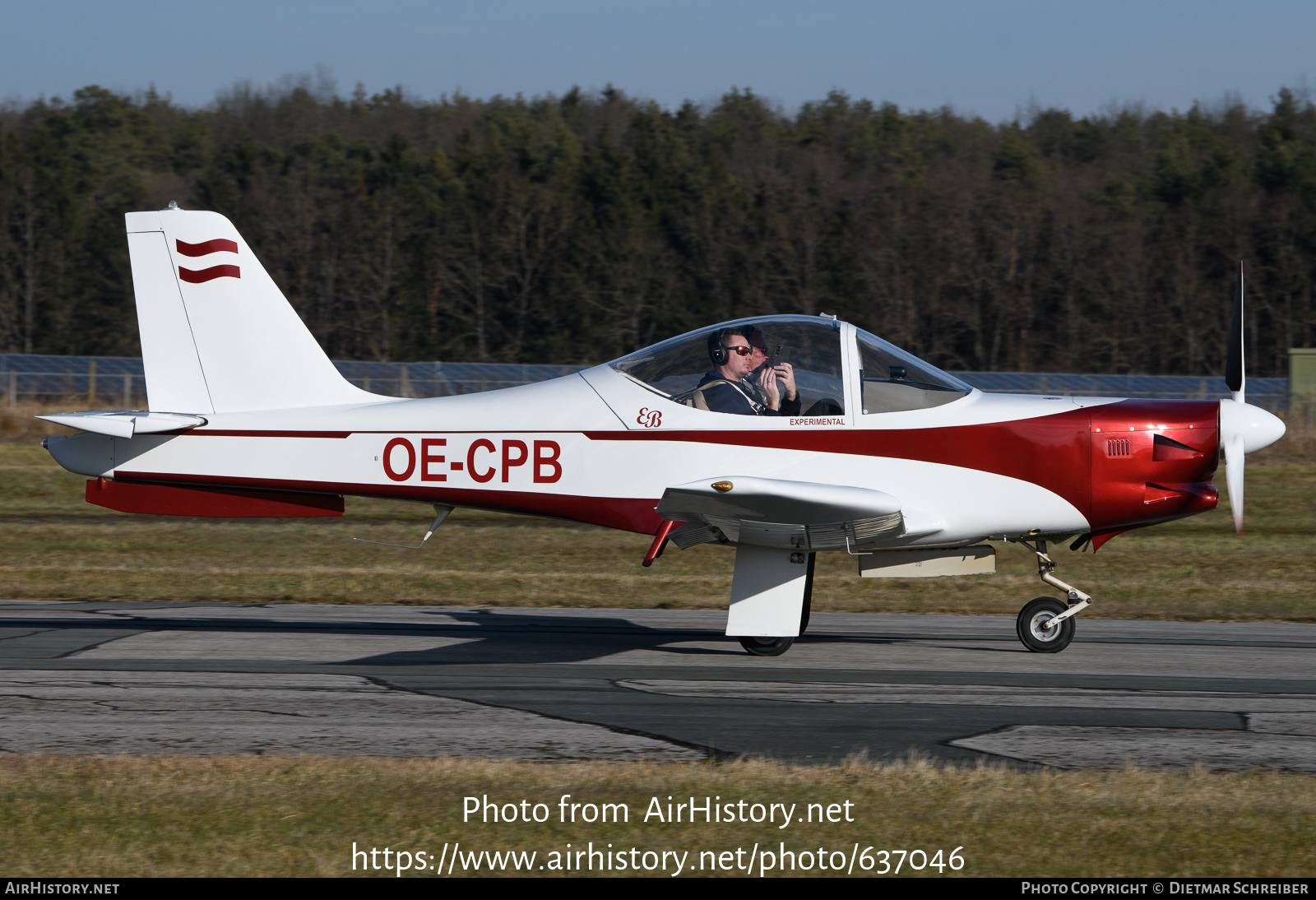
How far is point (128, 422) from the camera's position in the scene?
29.3 ft

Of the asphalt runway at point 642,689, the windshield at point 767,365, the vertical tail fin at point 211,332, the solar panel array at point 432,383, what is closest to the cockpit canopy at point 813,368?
the windshield at point 767,365

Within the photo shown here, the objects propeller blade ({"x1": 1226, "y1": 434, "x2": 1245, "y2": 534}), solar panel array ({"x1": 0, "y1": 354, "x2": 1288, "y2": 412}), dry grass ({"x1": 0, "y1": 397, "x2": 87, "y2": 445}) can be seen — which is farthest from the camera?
solar panel array ({"x1": 0, "y1": 354, "x2": 1288, "y2": 412})

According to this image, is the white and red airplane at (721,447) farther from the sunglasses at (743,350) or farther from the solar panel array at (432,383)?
the solar panel array at (432,383)

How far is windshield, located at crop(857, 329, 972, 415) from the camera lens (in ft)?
28.2

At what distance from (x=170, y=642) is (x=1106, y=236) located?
168ft

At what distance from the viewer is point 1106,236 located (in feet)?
176

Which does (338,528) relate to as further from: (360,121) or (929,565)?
(360,121)

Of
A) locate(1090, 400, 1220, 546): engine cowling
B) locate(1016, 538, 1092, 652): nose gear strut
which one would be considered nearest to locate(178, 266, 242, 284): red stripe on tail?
locate(1016, 538, 1092, 652): nose gear strut

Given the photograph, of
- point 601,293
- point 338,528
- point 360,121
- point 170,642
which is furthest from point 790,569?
point 360,121

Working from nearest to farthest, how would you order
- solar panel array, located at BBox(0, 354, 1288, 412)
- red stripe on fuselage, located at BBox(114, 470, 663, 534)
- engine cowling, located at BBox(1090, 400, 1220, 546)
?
engine cowling, located at BBox(1090, 400, 1220, 546) → red stripe on fuselage, located at BBox(114, 470, 663, 534) → solar panel array, located at BBox(0, 354, 1288, 412)

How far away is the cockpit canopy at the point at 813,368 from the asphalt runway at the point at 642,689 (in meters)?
1.83

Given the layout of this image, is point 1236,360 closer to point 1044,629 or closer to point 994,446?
point 994,446

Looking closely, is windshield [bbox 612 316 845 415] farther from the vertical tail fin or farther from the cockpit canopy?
the vertical tail fin

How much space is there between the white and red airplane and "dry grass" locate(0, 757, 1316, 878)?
104 inches
